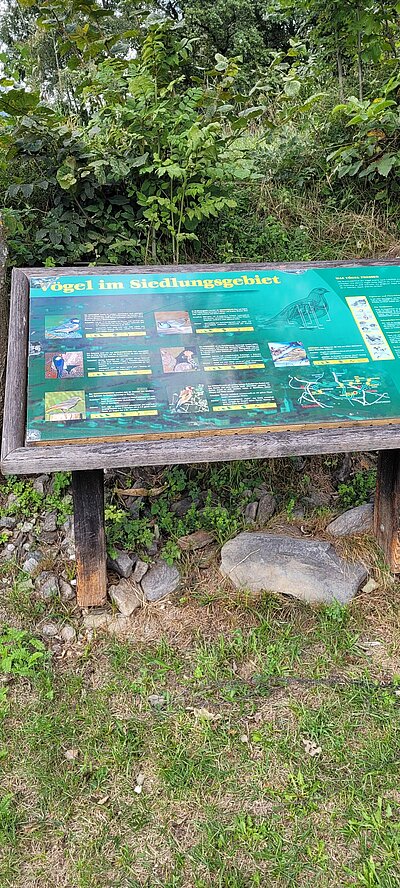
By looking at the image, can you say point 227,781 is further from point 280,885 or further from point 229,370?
point 229,370

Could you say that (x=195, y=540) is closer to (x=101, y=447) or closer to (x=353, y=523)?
(x=353, y=523)

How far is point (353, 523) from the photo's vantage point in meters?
3.47

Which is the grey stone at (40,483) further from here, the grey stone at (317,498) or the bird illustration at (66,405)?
the grey stone at (317,498)

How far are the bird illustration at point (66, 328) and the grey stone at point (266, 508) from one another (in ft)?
4.61

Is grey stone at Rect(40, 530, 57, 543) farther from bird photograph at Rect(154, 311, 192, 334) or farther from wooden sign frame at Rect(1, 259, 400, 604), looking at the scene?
bird photograph at Rect(154, 311, 192, 334)

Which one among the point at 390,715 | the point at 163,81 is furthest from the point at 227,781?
the point at 163,81

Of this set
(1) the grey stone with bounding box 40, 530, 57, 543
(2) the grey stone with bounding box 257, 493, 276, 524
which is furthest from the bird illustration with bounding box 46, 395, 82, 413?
(2) the grey stone with bounding box 257, 493, 276, 524

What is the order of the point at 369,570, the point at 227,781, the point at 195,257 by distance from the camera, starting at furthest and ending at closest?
the point at 195,257 → the point at 369,570 → the point at 227,781

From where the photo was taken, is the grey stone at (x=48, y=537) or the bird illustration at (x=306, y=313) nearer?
the bird illustration at (x=306, y=313)

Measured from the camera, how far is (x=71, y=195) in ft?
13.5

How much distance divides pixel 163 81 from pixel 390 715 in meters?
3.60

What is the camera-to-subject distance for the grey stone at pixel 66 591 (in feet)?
10.5

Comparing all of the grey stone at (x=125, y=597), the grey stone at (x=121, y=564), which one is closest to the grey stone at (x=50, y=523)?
the grey stone at (x=121, y=564)

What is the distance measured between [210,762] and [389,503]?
4.59 feet
